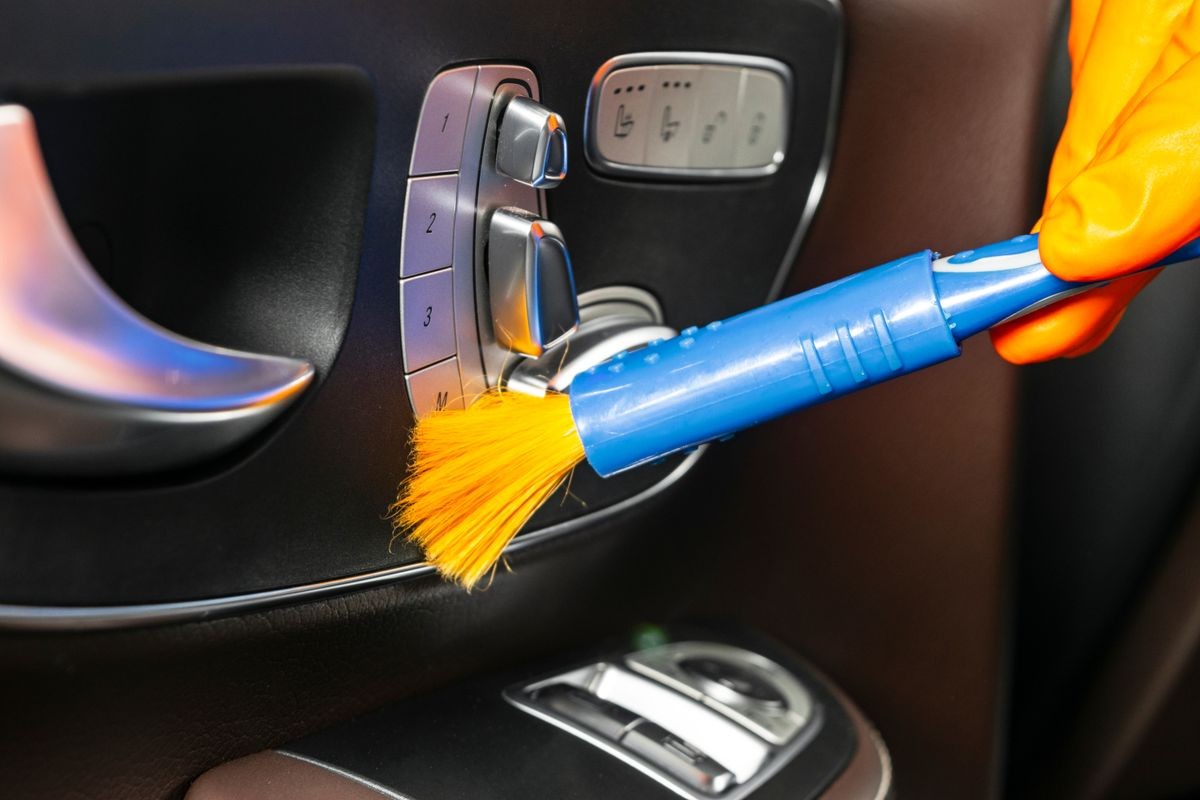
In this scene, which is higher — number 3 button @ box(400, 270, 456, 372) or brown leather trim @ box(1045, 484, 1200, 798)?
number 3 button @ box(400, 270, 456, 372)

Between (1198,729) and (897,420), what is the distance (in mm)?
303

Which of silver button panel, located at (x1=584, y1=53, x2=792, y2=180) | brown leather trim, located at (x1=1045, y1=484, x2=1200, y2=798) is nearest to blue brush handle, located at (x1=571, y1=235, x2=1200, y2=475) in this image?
silver button panel, located at (x1=584, y1=53, x2=792, y2=180)

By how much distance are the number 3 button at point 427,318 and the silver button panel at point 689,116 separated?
0.09 m

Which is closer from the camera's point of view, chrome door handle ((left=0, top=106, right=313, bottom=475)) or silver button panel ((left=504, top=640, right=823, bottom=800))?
chrome door handle ((left=0, top=106, right=313, bottom=475))

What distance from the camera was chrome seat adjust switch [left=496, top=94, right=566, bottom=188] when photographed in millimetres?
416

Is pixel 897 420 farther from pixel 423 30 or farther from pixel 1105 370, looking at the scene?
pixel 423 30

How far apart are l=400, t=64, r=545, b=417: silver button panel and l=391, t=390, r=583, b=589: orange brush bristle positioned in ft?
0.05

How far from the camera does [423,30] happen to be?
0.38 meters

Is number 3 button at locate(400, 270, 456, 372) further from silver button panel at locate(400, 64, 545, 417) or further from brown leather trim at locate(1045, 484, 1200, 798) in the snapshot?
brown leather trim at locate(1045, 484, 1200, 798)

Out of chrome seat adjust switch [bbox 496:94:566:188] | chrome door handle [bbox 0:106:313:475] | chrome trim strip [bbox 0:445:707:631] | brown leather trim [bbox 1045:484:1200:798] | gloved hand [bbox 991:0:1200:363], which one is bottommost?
brown leather trim [bbox 1045:484:1200:798]

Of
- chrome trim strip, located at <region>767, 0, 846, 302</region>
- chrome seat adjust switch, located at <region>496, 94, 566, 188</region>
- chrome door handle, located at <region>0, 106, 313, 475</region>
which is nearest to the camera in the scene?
chrome door handle, located at <region>0, 106, 313, 475</region>

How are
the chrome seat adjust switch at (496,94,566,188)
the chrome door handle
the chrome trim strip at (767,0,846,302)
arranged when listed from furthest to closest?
the chrome trim strip at (767,0,846,302)
the chrome seat adjust switch at (496,94,566,188)
the chrome door handle

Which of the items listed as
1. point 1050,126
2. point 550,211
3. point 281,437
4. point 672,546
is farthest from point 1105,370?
point 281,437

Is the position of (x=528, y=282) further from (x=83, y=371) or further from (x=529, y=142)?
(x=83, y=371)
